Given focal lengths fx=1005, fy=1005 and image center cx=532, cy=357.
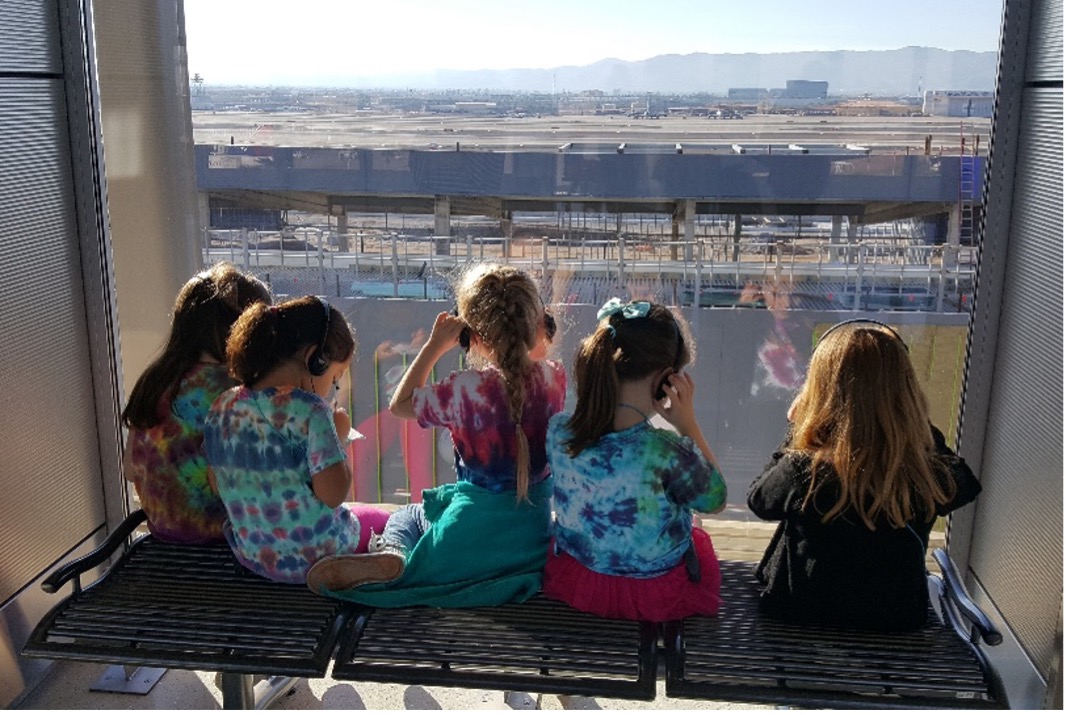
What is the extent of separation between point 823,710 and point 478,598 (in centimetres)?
77

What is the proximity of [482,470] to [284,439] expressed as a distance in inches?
18.7

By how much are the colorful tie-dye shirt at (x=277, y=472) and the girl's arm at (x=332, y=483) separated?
0.01 metres

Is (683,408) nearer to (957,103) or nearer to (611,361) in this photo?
(611,361)

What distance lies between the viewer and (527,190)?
333 cm

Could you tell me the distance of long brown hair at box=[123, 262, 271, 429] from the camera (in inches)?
96.8

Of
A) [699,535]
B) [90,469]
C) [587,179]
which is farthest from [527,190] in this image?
[90,469]

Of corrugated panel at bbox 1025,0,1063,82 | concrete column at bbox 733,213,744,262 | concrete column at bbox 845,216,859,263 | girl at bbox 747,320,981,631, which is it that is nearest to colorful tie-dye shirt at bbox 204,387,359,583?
girl at bbox 747,320,981,631

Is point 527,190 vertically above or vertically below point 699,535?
above

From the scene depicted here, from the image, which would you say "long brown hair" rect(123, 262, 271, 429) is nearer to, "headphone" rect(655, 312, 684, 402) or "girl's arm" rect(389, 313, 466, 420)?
"girl's arm" rect(389, 313, 466, 420)

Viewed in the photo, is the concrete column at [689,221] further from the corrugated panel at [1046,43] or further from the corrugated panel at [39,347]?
the corrugated panel at [39,347]

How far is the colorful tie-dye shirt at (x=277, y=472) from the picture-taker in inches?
87.6

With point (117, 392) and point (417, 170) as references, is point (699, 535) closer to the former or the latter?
point (417, 170)

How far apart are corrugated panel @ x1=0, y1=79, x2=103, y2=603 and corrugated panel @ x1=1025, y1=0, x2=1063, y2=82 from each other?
2.63m

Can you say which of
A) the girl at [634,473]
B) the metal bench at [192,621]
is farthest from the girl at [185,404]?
the girl at [634,473]
